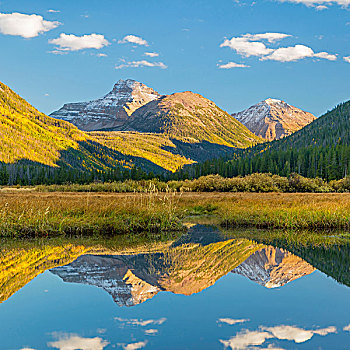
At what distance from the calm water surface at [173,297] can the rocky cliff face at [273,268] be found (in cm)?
3

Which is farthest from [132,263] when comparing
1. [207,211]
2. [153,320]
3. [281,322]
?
[207,211]

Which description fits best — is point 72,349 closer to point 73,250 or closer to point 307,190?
point 73,250

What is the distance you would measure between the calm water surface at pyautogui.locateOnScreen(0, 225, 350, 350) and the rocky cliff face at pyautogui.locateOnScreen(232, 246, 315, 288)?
3 cm

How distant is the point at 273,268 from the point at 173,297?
477 cm

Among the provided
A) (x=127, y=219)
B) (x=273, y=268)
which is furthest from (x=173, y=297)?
(x=127, y=219)

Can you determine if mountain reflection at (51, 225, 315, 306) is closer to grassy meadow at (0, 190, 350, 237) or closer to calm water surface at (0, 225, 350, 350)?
calm water surface at (0, 225, 350, 350)

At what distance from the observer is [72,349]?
6980 millimetres

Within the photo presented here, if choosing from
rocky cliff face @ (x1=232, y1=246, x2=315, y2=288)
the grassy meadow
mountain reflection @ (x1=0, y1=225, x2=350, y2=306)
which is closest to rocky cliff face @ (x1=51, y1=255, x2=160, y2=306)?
mountain reflection @ (x1=0, y1=225, x2=350, y2=306)

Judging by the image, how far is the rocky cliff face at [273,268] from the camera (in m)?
12.1

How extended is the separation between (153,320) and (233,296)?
2.82 m

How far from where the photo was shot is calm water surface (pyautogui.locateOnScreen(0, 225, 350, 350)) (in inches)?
294

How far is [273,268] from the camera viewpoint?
44.0 ft

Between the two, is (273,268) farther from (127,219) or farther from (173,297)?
(127,219)

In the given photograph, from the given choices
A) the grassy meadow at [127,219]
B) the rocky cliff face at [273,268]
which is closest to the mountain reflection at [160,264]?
the rocky cliff face at [273,268]
